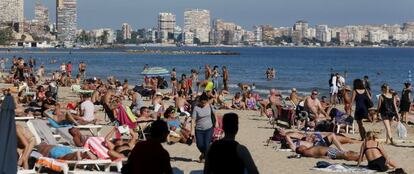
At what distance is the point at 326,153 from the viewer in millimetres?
11977

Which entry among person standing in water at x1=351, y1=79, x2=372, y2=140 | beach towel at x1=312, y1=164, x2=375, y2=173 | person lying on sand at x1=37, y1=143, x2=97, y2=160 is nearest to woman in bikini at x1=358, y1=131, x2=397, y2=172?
beach towel at x1=312, y1=164, x2=375, y2=173

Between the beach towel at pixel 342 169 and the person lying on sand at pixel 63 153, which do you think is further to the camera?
the beach towel at pixel 342 169

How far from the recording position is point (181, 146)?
13258mm

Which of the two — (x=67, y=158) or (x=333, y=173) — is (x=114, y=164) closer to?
(x=67, y=158)

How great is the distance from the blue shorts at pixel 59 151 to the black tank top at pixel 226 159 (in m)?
5.02

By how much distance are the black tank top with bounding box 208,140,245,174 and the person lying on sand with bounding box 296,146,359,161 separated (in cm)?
665

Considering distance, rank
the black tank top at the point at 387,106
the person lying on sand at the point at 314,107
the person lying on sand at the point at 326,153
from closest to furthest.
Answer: the person lying on sand at the point at 326,153 → the black tank top at the point at 387,106 → the person lying on sand at the point at 314,107

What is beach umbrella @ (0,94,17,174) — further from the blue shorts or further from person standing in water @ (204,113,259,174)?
the blue shorts

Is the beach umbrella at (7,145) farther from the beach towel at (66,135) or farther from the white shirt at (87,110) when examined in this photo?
the white shirt at (87,110)

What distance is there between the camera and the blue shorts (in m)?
10.1

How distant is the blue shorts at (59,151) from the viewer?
10070 millimetres

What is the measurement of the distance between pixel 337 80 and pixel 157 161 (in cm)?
2105

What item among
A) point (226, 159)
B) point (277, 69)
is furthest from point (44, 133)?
point (277, 69)

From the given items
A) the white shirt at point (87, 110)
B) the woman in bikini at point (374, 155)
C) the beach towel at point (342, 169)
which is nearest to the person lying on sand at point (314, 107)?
the white shirt at point (87, 110)
